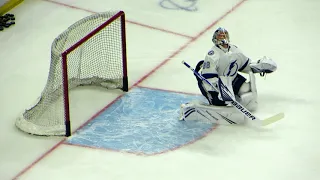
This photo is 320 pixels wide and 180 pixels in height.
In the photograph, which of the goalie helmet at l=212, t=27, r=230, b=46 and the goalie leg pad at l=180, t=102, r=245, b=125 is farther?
the goalie leg pad at l=180, t=102, r=245, b=125

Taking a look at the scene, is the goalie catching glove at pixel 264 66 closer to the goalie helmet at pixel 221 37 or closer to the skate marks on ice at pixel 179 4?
the goalie helmet at pixel 221 37

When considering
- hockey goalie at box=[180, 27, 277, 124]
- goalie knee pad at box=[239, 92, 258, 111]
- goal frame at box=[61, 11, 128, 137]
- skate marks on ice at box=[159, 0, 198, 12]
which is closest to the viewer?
goal frame at box=[61, 11, 128, 137]

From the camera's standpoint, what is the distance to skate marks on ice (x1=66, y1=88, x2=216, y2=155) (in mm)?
6145

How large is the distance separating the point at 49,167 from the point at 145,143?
606mm

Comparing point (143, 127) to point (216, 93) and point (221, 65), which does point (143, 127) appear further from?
point (221, 65)

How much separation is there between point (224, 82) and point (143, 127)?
585 mm

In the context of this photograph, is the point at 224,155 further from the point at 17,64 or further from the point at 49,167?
the point at 17,64

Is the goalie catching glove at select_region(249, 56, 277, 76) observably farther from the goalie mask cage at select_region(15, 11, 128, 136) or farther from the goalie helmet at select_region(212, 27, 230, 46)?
the goalie mask cage at select_region(15, 11, 128, 136)

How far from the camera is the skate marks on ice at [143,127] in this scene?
614 cm

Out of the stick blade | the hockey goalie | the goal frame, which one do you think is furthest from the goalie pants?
the goal frame

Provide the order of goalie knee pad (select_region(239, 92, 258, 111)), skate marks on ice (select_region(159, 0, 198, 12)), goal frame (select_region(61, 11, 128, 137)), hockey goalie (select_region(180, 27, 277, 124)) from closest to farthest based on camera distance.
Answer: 1. goal frame (select_region(61, 11, 128, 137))
2. hockey goalie (select_region(180, 27, 277, 124))
3. goalie knee pad (select_region(239, 92, 258, 111))
4. skate marks on ice (select_region(159, 0, 198, 12))

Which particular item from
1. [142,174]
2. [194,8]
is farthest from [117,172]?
[194,8]

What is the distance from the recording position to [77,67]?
6.49m

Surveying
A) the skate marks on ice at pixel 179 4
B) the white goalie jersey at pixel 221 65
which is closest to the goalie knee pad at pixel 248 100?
the white goalie jersey at pixel 221 65
